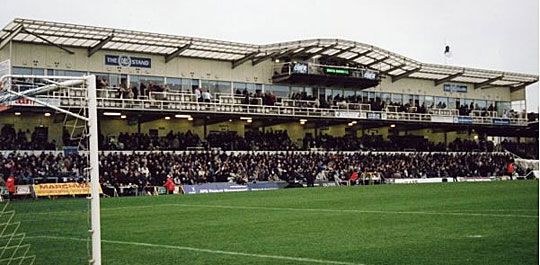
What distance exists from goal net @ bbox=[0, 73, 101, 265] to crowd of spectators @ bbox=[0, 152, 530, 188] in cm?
16

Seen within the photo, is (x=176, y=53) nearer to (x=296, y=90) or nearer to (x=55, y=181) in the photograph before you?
(x=296, y=90)

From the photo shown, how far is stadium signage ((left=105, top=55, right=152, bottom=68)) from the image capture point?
164 ft

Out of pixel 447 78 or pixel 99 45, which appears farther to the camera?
pixel 447 78

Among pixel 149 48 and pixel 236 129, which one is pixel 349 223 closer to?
pixel 149 48

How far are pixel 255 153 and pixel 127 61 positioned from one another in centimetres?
1175

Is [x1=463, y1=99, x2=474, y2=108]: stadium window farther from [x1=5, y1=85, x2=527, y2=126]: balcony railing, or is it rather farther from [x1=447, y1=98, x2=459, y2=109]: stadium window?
[x1=5, y1=85, x2=527, y2=126]: balcony railing

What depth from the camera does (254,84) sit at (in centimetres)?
5766

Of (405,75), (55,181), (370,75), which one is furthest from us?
(405,75)

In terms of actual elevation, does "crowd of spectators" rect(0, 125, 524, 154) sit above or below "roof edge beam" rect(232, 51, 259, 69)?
below

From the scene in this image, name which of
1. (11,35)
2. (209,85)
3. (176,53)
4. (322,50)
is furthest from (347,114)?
(11,35)

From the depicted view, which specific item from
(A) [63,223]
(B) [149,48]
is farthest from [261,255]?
(B) [149,48]

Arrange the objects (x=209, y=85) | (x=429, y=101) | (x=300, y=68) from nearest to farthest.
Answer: (x=209, y=85) → (x=300, y=68) → (x=429, y=101)

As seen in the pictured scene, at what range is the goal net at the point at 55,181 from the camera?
9820mm

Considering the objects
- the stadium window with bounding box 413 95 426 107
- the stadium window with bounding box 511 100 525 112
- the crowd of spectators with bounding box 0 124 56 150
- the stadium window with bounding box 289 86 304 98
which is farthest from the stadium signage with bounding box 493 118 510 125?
the crowd of spectators with bounding box 0 124 56 150
